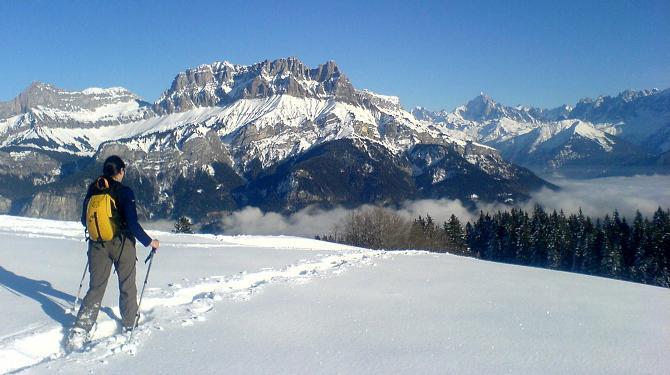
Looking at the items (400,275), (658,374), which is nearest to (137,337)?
(658,374)

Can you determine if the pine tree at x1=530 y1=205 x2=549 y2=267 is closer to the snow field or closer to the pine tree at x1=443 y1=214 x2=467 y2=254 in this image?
the pine tree at x1=443 y1=214 x2=467 y2=254

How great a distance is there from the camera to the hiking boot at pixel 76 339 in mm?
7688

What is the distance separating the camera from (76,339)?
781 cm

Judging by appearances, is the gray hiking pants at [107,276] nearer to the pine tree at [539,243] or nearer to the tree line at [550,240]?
the tree line at [550,240]

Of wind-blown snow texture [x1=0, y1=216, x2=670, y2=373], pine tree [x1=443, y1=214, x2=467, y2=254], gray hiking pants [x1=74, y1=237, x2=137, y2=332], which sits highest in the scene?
gray hiking pants [x1=74, y1=237, x2=137, y2=332]

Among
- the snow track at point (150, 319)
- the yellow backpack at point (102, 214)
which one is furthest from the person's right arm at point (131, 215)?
the snow track at point (150, 319)

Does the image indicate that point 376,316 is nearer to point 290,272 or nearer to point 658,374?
point 658,374

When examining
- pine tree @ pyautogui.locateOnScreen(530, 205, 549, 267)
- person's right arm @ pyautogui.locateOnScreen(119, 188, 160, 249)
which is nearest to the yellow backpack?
person's right arm @ pyautogui.locateOnScreen(119, 188, 160, 249)

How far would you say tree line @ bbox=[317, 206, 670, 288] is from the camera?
2537 inches

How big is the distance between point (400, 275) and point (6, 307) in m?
8.97

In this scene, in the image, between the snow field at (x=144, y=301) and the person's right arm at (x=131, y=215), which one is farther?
the person's right arm at (x=131, y=215)

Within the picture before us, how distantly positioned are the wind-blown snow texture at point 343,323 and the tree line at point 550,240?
5868cm

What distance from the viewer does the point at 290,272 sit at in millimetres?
14891

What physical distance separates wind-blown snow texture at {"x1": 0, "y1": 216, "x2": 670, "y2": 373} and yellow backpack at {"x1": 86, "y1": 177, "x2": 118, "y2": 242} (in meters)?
1.50
